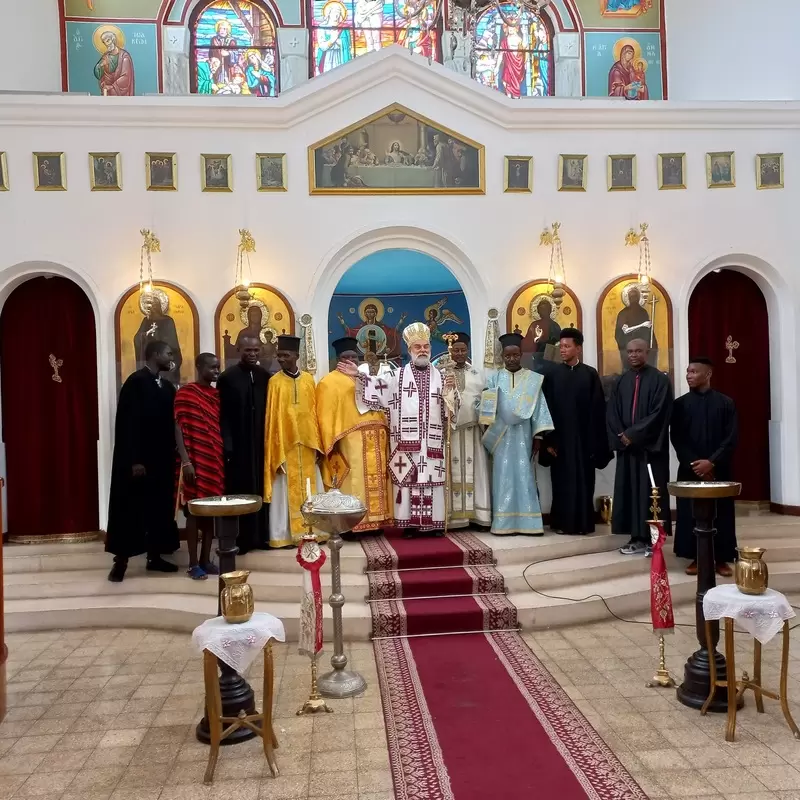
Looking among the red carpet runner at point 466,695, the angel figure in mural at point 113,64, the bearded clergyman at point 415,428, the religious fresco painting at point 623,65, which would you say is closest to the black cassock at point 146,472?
the bearded clergyman at point 415,428

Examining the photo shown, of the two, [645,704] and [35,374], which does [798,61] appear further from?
Answer: [35,374]

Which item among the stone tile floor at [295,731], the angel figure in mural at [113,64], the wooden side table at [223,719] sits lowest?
the stone tile floor at [295,731]

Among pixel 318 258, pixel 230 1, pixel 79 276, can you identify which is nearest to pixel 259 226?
pixel 318 258

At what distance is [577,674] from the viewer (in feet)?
17.2

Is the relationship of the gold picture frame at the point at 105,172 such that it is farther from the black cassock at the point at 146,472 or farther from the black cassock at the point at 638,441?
the black cassock at the point at 638,441

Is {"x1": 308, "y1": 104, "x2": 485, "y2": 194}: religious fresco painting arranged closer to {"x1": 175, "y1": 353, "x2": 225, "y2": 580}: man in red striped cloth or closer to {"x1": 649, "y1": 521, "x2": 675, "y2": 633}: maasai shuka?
{"x1": 175, "y1": 353, "x2": 225, "y2": 580}: man in red striped cloth

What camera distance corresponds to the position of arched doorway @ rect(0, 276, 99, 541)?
28.3 feet

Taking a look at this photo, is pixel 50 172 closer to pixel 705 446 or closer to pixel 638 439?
pixel 638 439

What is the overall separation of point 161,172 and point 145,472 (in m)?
3.66

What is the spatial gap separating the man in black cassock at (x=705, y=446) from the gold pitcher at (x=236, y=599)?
4471 millimetres

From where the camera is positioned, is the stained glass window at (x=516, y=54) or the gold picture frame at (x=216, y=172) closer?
the gold picture frame at (x=216, y=172)

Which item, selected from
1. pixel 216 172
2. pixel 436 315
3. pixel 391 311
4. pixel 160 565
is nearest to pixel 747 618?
pixel 160 565

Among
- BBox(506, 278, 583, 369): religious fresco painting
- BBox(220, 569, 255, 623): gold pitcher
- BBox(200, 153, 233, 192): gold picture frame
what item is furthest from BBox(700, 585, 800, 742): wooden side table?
BBox(200, 153, 233, 192): gold picture frame

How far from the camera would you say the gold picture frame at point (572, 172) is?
901cm
